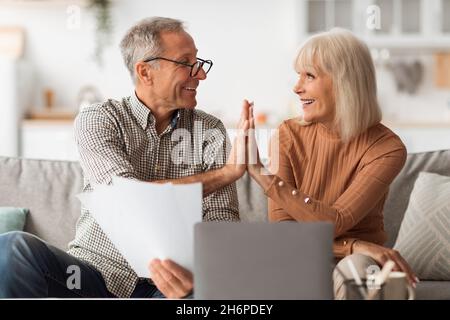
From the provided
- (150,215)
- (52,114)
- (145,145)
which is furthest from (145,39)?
(52,114)

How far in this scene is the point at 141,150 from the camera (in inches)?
58.2

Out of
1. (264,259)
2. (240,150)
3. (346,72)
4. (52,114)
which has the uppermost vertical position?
(346,72)

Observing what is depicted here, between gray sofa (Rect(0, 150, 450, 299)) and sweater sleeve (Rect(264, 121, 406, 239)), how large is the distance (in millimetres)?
406

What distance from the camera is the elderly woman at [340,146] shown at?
1440 mm

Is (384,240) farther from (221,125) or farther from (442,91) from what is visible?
(442,91)

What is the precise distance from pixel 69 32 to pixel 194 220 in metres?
3.71

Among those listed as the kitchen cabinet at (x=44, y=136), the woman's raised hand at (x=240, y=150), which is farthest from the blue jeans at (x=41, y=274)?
the kitchen cabinet at (x=44, y=136)

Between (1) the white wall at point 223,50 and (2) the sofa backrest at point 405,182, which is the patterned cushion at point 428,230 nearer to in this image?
(2) the sofa backrest at point 405,182

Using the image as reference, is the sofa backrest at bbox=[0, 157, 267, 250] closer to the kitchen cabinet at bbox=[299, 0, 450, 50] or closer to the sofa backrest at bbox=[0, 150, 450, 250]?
the sofa backrest at bbox=[0, 150, 450, 250]

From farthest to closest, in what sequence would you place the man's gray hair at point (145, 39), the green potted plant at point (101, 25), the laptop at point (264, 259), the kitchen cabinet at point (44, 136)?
the green potted plant at point (101, 25), the kitchen cabinet at point (44, 136), the man's gray hair at point (145, 39), the laptop at point (264, 259)

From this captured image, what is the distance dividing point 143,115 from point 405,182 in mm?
726

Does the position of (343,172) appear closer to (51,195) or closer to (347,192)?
(347,192)

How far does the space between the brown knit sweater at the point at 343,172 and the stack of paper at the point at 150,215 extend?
0.91ft
